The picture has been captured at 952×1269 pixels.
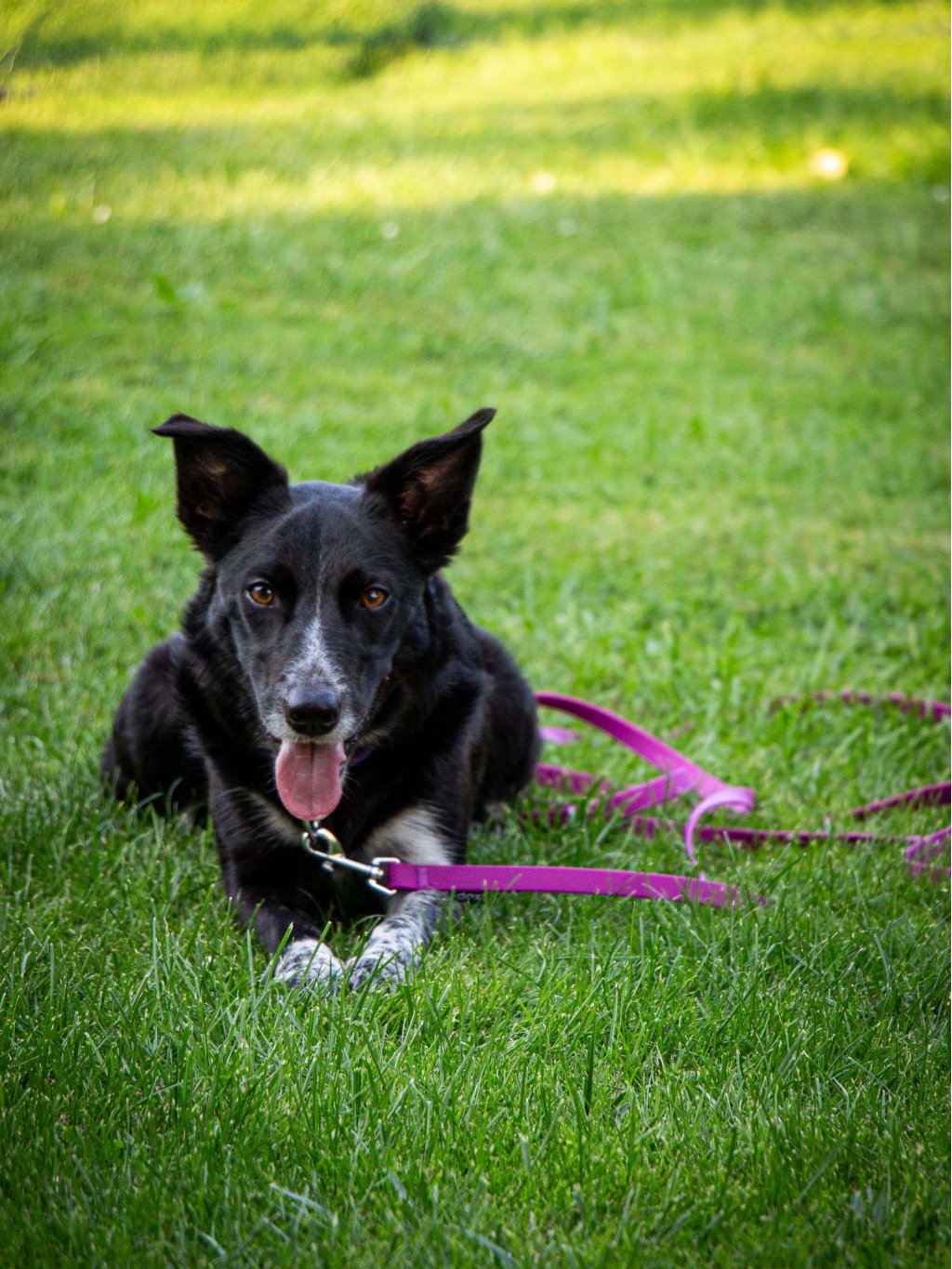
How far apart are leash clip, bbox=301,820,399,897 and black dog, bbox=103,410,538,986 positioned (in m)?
0.04

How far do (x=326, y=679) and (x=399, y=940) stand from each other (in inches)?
26.4

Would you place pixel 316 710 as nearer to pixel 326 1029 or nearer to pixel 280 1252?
pixel 326 1029

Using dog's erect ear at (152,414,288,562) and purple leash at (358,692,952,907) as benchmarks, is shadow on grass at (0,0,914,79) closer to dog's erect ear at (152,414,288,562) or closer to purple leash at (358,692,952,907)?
dog's erect ear at (152,414,288,562)

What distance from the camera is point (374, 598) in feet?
10.4

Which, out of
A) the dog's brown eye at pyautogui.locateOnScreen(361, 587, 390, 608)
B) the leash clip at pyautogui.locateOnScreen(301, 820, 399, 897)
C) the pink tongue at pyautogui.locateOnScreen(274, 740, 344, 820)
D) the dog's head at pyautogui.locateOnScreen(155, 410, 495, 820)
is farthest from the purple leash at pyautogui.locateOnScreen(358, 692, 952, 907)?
the dog's brown eye at pyautogui.locateOnScreen(361, 587, 390, 608)

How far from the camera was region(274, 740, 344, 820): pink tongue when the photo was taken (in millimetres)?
3113

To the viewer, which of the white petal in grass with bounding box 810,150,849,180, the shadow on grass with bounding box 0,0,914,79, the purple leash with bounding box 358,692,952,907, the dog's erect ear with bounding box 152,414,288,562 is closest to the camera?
the dog's erect ear with bounding box 152,414,288,562

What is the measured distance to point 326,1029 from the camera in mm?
2670

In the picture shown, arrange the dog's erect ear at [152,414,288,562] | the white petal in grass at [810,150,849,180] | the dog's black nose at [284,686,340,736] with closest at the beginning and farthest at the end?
the dog's black nose at [284,686,340,736] < the dog's erect ear at [152,414,288,562] < the white petal in grass at [810,150,849,180]

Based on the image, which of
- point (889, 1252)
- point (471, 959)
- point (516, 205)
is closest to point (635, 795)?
point (471, 959)

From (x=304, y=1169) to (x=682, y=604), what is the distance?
3933 millimetres

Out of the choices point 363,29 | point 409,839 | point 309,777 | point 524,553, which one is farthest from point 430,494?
point 363,29

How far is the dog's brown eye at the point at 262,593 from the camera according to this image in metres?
3.12

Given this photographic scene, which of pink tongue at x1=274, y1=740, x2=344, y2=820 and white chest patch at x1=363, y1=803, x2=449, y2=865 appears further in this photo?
white chest patch at x1=363, y1=803, x2=449, y2=865
